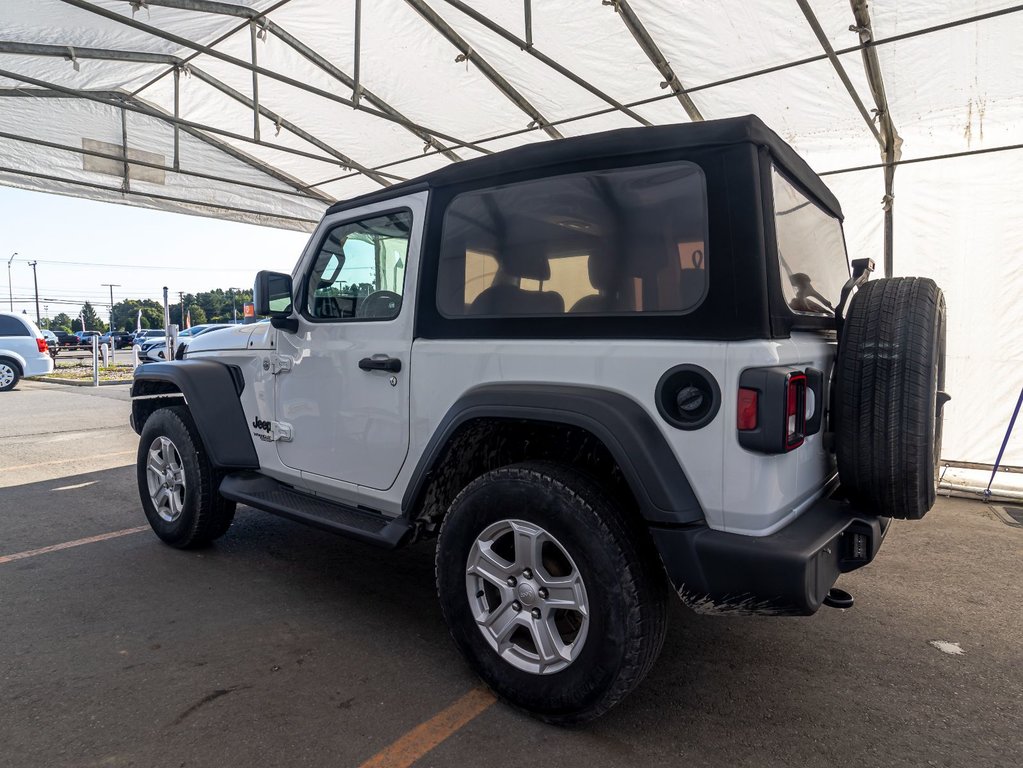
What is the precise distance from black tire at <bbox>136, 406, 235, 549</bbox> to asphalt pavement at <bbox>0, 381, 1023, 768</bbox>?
6.6 inches

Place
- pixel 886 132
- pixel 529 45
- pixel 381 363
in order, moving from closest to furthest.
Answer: pixel 381 363
pixel 886 132
pixel 529 45

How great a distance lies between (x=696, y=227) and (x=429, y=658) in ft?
6.61

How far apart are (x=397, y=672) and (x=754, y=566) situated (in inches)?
59.1

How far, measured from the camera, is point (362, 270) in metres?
3.20

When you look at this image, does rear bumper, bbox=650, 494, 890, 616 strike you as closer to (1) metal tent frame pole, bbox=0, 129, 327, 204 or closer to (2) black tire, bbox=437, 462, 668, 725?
(2) black tire, bbox=437, 462, 668, 725

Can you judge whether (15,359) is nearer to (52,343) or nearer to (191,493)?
(191,493)

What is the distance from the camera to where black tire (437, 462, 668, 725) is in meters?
2.06

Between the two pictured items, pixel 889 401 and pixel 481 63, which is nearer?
pixel 889 401

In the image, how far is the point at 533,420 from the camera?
2.29 meters

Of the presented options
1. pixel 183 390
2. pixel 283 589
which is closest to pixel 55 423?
pixel 183 390

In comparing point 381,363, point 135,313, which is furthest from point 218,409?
point 135,313

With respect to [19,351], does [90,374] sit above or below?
below

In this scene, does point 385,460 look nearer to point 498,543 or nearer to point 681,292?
point 498,543

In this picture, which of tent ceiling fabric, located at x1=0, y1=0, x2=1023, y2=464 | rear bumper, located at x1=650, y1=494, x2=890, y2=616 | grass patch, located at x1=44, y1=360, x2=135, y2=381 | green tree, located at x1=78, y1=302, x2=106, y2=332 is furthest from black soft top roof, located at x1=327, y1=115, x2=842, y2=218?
green tree, located at x1=78, y1=302, x2=106, y2=332
